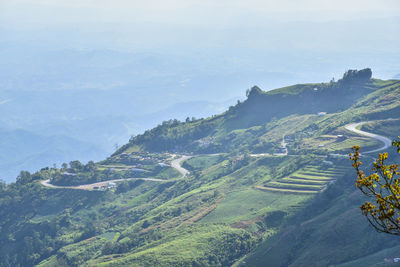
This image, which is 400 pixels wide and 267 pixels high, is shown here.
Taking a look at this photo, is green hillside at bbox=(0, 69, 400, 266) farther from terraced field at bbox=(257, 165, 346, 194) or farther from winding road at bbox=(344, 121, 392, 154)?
winding road at bbox=(344, 121, 392, 154)

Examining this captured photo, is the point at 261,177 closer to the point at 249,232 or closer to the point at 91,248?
the point at 249,232

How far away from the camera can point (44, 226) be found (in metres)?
148

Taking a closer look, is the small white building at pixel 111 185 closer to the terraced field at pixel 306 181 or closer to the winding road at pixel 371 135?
the terraced field at pixel 306 181

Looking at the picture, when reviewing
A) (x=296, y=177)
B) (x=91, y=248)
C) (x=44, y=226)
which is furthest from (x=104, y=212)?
(x=296, y=177)

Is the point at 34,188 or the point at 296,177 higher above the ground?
the point at 34,188

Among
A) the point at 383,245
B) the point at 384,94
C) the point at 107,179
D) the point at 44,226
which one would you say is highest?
the point at 384,94

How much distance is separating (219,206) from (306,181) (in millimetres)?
23078

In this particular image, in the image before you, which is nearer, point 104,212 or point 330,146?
point 330,146

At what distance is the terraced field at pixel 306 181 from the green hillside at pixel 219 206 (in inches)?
13.1

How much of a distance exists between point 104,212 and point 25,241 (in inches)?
1063

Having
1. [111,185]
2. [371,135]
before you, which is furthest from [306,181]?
[111,185]

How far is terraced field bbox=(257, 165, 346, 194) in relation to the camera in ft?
352

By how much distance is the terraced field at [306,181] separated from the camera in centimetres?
10728

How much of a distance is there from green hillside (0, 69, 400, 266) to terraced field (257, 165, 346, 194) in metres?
0.33
